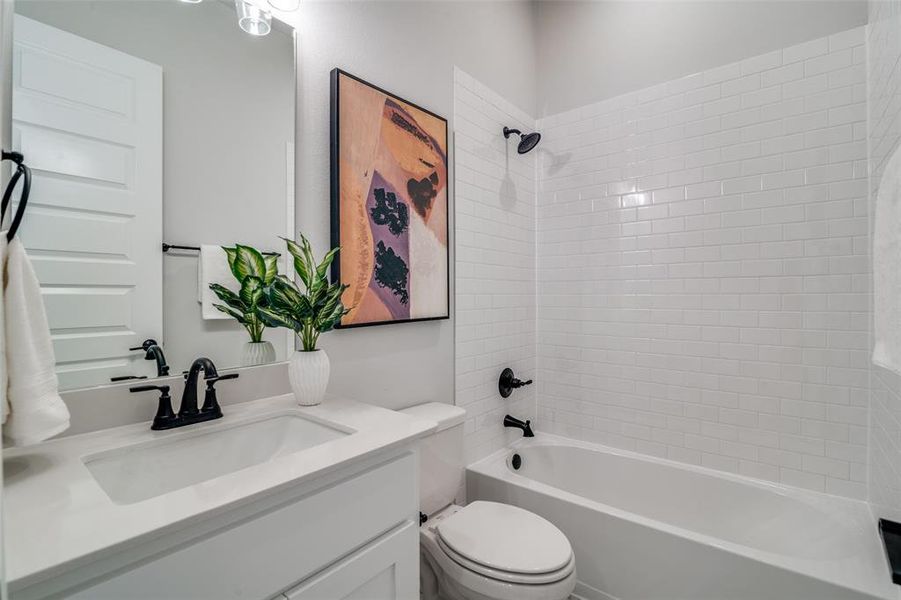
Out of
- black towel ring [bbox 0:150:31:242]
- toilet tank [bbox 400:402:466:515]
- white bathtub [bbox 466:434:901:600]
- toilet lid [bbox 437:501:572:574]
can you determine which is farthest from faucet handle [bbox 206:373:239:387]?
white bathtub [bbox 466:434:901:600]

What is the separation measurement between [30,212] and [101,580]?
81cm

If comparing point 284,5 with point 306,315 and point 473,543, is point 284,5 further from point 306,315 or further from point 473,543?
point 473,543

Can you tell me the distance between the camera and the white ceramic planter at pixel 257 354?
1.32m

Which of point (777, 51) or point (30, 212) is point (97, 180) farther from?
point (777, 51)

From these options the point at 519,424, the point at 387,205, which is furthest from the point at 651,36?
the point at 519,424

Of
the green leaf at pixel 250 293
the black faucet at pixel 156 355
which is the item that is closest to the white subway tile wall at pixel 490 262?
the green leaf at pixel 250 293

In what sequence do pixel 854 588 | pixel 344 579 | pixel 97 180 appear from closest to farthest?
pixel 344 579, pixel 97 180, pixel 854 588

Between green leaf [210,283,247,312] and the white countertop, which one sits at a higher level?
green leaf [210,283,247,312]

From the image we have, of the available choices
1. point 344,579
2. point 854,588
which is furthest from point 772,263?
point 344,579

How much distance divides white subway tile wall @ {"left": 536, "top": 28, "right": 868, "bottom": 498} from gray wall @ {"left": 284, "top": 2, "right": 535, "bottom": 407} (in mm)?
340

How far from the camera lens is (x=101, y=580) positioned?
643mm

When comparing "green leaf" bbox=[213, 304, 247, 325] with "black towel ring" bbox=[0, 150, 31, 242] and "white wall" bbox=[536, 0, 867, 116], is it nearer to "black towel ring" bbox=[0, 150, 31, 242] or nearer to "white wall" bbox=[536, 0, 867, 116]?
"black towel ring" bbox=[0, 150, 31, 242]

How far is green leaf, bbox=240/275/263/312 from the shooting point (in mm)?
1300

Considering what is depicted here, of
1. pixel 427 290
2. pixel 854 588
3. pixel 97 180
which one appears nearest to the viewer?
pixel 97 180
